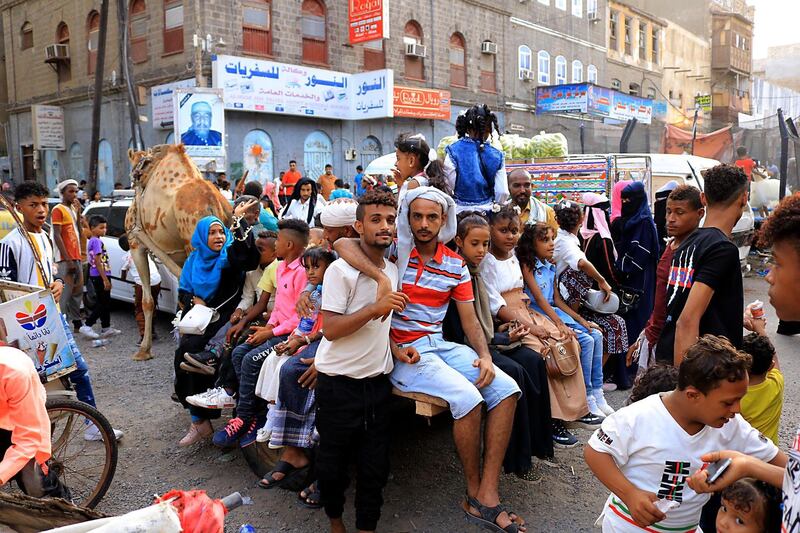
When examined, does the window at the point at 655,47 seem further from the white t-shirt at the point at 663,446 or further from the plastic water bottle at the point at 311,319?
the white t-shirt at the point at 663,446

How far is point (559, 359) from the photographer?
173 inches

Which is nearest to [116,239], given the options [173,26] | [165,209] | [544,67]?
[165,209]

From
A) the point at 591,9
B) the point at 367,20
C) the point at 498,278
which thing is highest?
the point at 591,9

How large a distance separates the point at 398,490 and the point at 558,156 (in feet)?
25.9

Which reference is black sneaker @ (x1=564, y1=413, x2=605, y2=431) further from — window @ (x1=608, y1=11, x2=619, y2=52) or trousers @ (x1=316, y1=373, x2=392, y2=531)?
window @ (x1=608, y1=11, x2=619, y2=52)

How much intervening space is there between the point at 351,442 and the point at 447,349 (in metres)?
0.80

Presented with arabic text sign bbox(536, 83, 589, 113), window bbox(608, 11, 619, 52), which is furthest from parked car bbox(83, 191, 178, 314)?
window bbox(608, 11, 619, 52)

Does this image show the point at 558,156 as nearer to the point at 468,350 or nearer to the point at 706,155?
the point at 706,155

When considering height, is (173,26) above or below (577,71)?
below

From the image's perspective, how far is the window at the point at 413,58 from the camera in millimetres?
22703

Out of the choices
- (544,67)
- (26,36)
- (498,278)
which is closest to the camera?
(498,278)

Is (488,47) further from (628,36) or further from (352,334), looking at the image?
(352,334)

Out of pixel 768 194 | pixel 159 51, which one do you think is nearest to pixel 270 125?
pixel 159 51

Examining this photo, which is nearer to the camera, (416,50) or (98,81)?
(98,81)
